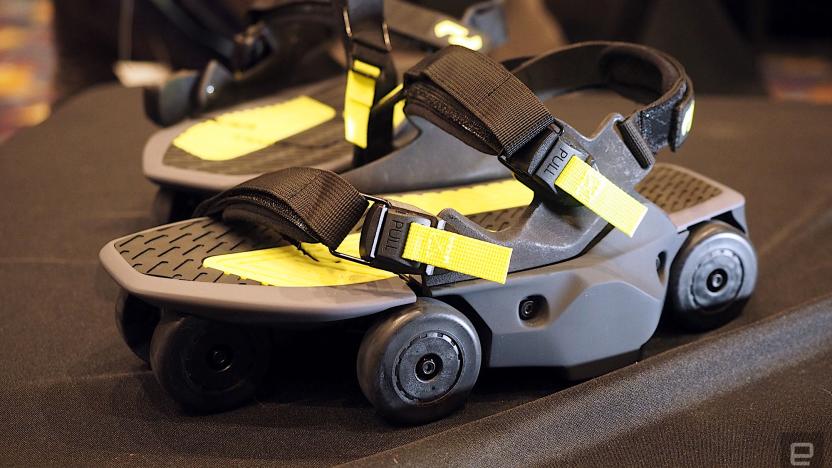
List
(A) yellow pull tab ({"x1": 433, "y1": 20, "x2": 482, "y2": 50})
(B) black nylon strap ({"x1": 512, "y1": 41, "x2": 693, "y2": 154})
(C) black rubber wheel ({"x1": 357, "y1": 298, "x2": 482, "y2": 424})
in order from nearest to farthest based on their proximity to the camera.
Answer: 1. (C) black rubber wheel ({"x1": 357, "y1": 298, "x2": 482, "y2": 424})
2. (B) black nylon strap ({"x1": 512, "y1": 41, "x2": 693, "y2": 154})
3. (A) yellow pull tab ({"x1": 433, "y1": 20, "x2": 482, "y2": 50})

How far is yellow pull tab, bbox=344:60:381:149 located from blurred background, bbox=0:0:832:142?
0.90 metres

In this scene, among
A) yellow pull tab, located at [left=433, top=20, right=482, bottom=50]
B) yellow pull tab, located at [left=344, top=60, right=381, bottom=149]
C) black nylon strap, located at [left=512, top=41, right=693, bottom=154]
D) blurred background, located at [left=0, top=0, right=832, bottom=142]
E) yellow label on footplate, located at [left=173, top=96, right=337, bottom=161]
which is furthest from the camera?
blurred background, located at [left=0, top=0, right=832, bottom=142]

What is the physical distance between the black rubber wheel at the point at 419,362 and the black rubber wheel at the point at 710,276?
9.4 inches

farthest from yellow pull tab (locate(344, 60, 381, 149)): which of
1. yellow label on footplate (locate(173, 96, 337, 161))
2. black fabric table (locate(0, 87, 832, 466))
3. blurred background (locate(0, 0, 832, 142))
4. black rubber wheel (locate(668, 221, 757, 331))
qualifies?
blurred background (locate(0, 0, 832, 142))

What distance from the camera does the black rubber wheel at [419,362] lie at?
705 millimetres

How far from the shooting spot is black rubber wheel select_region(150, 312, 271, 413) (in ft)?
2.39

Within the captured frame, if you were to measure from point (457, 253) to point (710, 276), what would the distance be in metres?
0.30

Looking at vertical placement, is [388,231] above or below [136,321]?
above

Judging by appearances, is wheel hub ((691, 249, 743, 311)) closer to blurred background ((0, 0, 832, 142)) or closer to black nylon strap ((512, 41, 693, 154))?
black nylon strap ((512, 41, 693, 154))

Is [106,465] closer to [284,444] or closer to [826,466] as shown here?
[284,444]

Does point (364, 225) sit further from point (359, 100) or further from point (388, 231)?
point (359, 100)

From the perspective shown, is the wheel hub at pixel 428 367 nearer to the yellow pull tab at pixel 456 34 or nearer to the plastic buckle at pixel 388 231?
the plastic buckle at pixel 388 231

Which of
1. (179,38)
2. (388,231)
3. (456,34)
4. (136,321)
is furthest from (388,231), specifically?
(179,38)

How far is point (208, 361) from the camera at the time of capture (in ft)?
2.45
